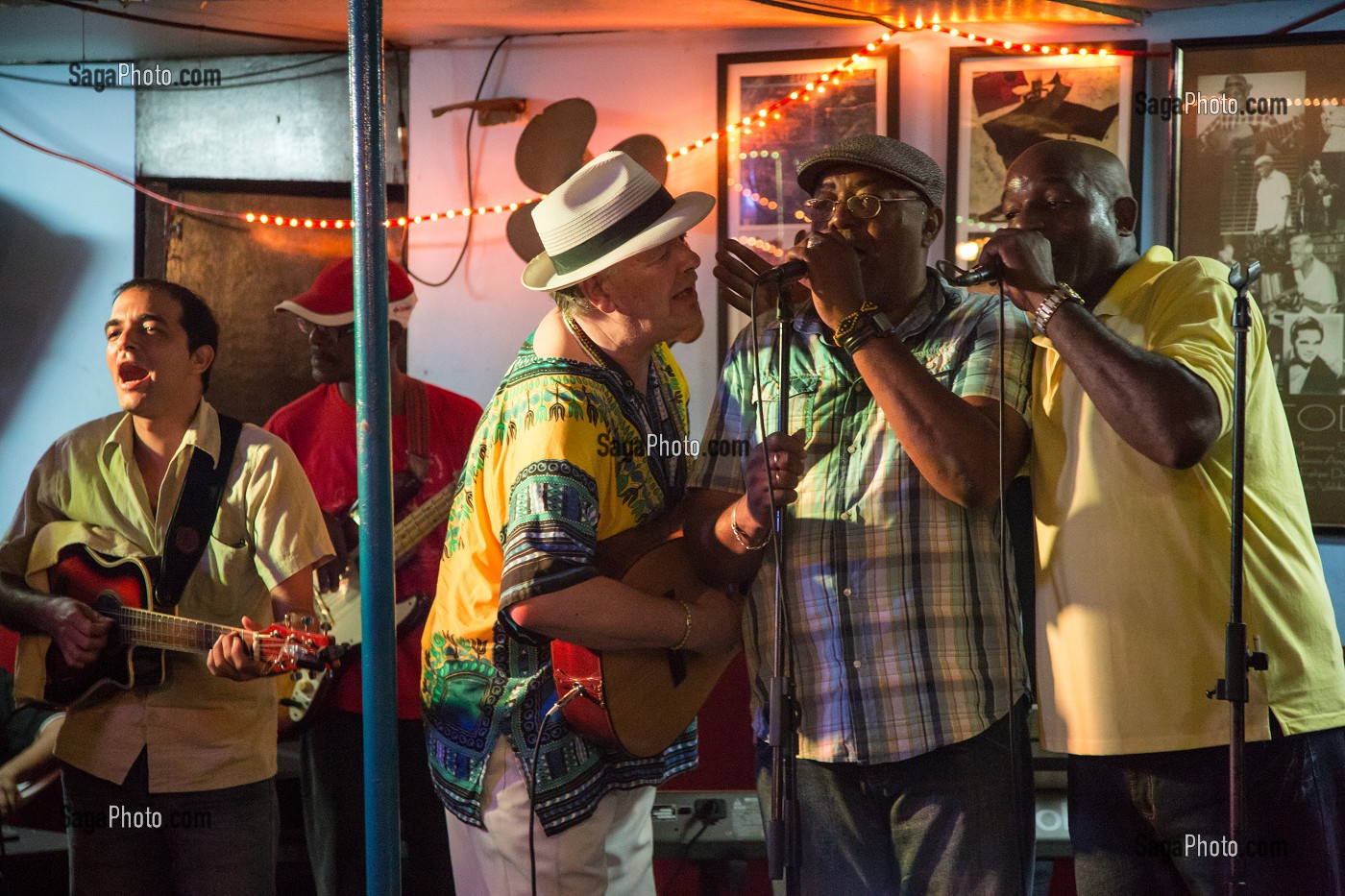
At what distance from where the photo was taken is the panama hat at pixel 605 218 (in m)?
2.31

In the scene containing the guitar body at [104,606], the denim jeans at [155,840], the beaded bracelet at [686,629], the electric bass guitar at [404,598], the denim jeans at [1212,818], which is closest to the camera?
the denim jeans at [1212,818]

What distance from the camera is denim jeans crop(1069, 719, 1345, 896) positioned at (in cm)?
204

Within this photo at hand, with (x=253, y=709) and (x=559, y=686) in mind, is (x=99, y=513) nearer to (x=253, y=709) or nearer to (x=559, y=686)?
(x=253, y=709)

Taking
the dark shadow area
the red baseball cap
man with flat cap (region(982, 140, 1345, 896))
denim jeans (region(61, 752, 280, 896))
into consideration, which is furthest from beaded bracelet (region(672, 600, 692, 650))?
the dark shadow area

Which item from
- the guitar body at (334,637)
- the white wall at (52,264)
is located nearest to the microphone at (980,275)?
the guitar body at (334,637)

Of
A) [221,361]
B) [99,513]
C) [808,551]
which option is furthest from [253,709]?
[221,361]

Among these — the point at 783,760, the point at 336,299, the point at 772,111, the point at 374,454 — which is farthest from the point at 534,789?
the point at 772,111

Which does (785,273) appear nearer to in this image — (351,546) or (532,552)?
(532,552)

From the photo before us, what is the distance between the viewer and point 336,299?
3.79 metres

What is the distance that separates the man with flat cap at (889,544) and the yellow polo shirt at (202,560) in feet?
3.86

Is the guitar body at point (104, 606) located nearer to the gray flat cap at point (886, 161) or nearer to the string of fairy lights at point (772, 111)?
the string of fairy lights at point (772, 111)

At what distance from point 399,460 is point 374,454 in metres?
1.54

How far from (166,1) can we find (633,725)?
2.90 metres

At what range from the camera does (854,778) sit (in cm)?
215
